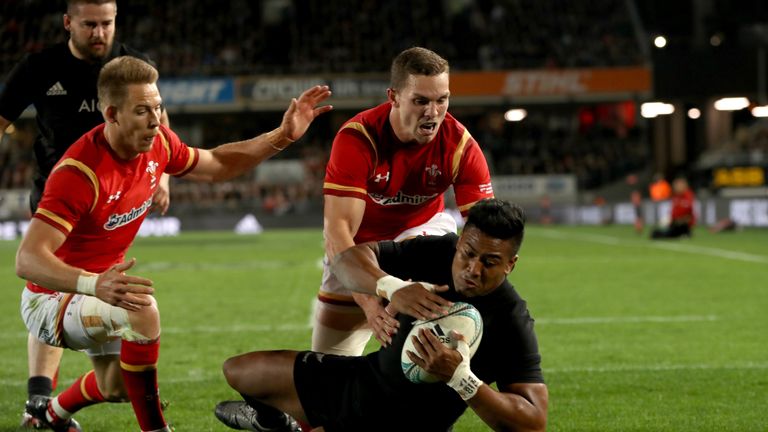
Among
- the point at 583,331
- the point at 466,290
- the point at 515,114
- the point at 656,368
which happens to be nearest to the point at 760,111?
the point at 515,114

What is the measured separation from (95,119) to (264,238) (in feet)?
73.1

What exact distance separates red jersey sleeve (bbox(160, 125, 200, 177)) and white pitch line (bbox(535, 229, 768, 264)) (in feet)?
45.6

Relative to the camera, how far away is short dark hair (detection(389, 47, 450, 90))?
5645 mm

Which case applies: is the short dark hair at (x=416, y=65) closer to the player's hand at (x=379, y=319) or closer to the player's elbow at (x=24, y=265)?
the player's hand at (x=379, y=319)

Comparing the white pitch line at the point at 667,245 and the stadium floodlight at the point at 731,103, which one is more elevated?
the stadium floodlight at the point at 731,103

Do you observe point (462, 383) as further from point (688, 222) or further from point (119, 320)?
point (688, 222)

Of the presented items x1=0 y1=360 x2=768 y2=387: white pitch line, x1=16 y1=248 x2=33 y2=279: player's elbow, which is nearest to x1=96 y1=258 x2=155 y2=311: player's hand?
x1=16 y1=248 x2=33 y2=279: player's elbow

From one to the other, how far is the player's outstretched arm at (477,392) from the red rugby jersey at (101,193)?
171cm

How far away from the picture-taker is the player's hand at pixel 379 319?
487 cm

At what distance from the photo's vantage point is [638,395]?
23.5 feet

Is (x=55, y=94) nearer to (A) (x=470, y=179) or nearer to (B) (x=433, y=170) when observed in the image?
(B) (x=433, y=170)

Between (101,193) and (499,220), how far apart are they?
6.26 ft

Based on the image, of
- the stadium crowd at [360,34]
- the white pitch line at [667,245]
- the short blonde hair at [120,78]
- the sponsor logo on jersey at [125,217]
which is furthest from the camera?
the stadium crowd at [360,34]

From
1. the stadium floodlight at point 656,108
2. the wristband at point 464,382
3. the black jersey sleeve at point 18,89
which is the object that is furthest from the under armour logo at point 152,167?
the stadium floodlight at point 656,108
